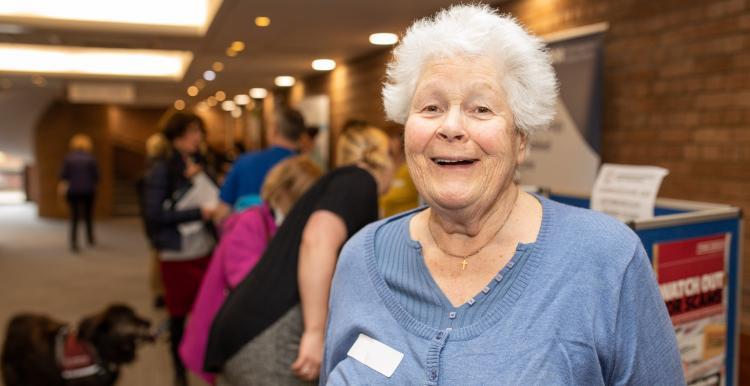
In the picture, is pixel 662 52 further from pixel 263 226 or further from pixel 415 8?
pixel 263 226

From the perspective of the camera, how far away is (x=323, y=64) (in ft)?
28.0

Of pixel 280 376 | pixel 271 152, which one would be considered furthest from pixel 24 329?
pixel 280 376

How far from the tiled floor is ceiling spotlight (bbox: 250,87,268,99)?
3511mm

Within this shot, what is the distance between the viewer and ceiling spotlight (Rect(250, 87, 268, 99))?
12667 mm

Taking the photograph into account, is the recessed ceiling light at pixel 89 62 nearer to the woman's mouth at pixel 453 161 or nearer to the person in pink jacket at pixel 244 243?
the person in pink jacket at pixel 244 243

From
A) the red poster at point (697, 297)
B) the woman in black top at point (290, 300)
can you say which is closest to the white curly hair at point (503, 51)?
the woman in black top at point (290, 300)

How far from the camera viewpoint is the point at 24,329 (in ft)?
10.5

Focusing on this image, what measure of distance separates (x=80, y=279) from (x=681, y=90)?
257 inches

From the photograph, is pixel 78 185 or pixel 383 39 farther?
pixel 78 185

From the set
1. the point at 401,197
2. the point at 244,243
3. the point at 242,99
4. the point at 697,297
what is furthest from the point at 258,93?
the point at 697,297

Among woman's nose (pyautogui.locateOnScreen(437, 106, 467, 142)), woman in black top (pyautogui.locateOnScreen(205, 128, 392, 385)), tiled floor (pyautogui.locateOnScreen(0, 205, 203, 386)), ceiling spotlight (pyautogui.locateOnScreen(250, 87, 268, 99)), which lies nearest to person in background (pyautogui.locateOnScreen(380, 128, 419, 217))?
tiled floor (pyautogui.locateOnScreen(0, 205, 203, 386))

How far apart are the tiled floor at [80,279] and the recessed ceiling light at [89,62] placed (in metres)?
2.70

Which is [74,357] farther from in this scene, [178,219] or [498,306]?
[498,306]

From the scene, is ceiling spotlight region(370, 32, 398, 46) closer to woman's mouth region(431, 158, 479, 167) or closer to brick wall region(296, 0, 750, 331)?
brick wall region(296, 0, 750, 331)
